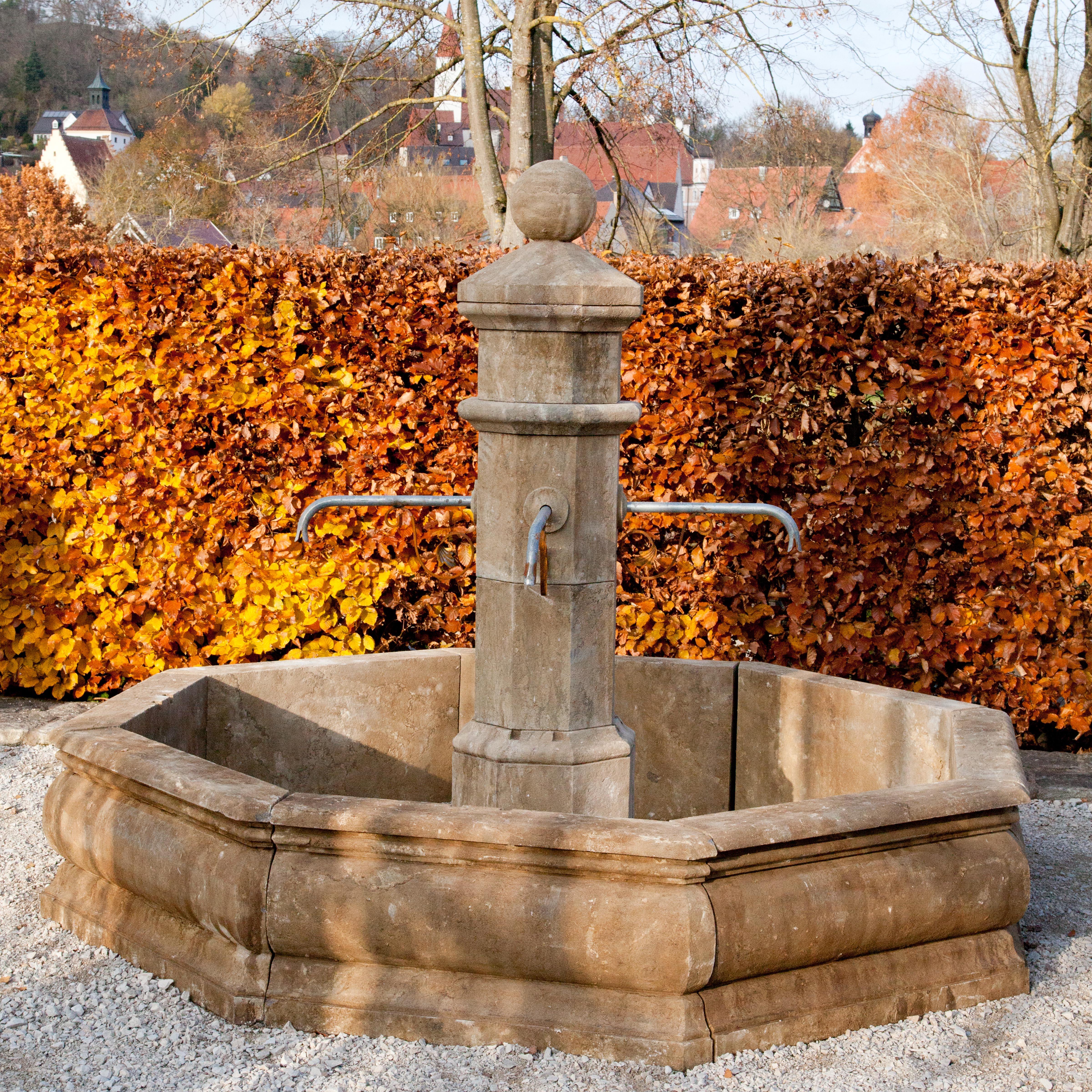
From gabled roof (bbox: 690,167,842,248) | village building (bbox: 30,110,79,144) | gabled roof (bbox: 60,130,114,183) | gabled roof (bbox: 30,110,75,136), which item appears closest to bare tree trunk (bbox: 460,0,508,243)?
gabled roof (bbox: 690,167,842,248)

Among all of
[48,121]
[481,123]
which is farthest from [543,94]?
[48,121]

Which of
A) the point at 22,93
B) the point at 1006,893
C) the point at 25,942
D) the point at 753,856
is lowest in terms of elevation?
the point at 25,942

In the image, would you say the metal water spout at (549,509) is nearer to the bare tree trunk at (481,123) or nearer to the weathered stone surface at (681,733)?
the weathered stone surface at (681,733)

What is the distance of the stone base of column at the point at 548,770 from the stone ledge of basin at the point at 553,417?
823 millimetres

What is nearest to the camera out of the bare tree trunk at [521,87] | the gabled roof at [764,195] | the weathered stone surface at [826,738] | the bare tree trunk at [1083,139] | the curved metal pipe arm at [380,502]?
the curved metal pipe arm at [380,502]

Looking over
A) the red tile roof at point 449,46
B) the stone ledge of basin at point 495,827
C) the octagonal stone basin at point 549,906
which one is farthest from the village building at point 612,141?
the stone ledge of basin at point 495,827

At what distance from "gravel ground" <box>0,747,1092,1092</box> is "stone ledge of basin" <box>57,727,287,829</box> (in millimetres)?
474

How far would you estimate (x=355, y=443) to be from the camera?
5.38 meters

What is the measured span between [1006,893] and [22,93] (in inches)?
3195

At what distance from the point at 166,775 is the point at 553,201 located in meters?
1.78

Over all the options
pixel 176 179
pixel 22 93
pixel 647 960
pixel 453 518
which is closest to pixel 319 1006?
pixel 647 960

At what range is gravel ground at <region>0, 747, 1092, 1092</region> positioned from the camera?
8.39ft

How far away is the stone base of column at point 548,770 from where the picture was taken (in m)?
3.24

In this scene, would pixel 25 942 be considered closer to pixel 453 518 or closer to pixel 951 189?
pixel 453 518
